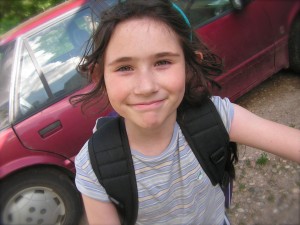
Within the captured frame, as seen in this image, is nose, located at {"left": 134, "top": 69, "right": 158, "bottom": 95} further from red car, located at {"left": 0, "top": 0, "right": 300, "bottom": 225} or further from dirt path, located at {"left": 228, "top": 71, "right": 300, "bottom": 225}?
red car, located at {"left": 0, "top": 0, "right": 300, "bottom": 225}

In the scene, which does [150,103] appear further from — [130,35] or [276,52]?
[276,52]

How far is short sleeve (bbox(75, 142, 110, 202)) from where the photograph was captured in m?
1.08

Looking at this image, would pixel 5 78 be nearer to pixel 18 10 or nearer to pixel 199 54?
pixel 199 54

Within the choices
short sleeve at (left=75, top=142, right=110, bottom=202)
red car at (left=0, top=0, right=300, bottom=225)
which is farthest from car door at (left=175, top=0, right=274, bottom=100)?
short sleeve at (left=75, top=142, right=110, bottom=202)

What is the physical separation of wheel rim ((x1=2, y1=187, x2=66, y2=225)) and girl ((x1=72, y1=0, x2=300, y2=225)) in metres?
0.52

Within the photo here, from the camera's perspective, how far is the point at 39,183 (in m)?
2.27

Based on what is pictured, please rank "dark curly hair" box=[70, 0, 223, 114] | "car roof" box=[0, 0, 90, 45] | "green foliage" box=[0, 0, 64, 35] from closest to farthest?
"dark curly hair" box=[70, 0, 223, 114] → "car roof" box=[0, 0, 90, 45] → "green foliage" box=[0, 0, 64, 35]

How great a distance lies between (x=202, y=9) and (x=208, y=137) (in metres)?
2.24

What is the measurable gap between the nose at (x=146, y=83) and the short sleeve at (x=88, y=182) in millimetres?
286

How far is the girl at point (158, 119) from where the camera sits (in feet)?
3.48

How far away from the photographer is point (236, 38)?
324cm

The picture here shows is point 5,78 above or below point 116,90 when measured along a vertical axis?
below

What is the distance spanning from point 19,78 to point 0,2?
3.54 metres

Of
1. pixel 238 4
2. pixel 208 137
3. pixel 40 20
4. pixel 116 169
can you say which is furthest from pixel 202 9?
pixel 116 169
